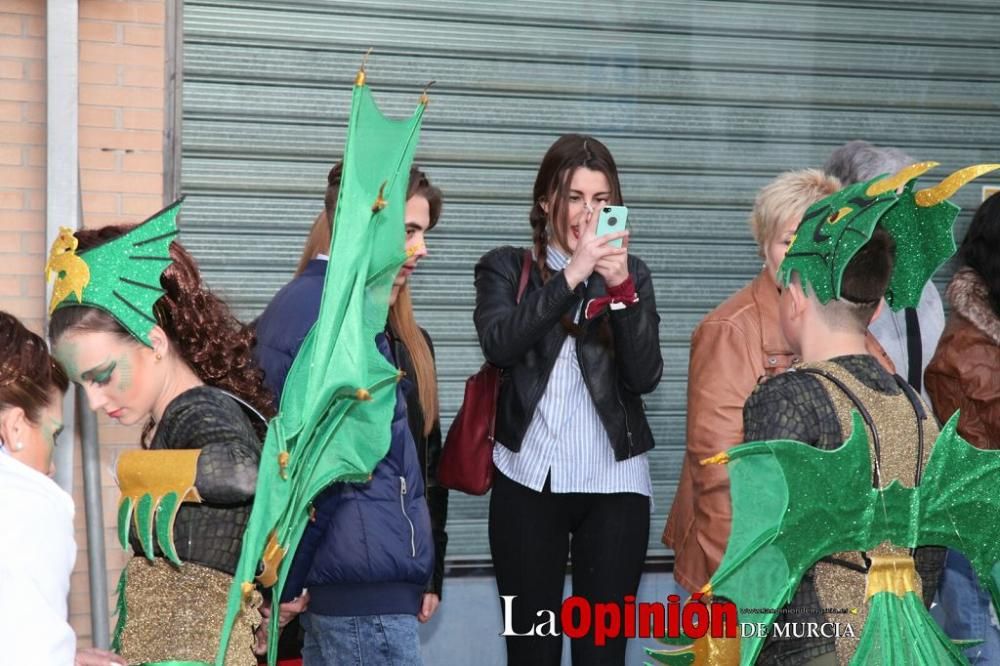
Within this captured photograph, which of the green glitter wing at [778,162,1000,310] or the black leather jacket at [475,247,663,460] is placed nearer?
the green glitter wing at [778,162,1000,310]

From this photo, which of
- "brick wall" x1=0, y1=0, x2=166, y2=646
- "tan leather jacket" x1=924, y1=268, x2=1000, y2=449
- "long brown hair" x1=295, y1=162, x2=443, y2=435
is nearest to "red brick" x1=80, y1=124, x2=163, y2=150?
"brick wall" x1=0, y1=0, x2=166, y2=646

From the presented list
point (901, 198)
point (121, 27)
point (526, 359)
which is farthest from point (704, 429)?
point (121, 27)

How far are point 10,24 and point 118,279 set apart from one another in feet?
8.40

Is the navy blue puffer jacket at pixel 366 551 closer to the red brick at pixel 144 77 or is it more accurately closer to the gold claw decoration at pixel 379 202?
the gold claw decoration at pixel 379 202

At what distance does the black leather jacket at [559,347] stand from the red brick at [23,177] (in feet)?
6.02

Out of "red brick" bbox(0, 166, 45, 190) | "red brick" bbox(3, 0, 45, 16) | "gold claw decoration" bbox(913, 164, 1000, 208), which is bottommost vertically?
"gold claw decoration" bbox(913, 164, 1000, 208)

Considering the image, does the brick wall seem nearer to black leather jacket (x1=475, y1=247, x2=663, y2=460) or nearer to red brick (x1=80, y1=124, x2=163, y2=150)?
red brick (x1=80, y1=124, x2=163, y2=150)

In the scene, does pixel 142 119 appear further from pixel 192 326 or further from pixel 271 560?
pixel 271 560

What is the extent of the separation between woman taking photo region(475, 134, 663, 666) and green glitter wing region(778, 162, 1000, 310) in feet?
3.51

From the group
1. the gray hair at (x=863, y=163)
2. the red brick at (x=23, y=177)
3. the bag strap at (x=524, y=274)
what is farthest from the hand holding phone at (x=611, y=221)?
the red brick at (x=23, y=177)

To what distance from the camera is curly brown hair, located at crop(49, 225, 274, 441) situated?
299 cm

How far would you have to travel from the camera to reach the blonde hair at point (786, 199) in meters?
4.25

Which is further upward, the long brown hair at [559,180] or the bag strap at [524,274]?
the long brown hair at [559,180]

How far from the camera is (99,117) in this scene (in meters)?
5.21
